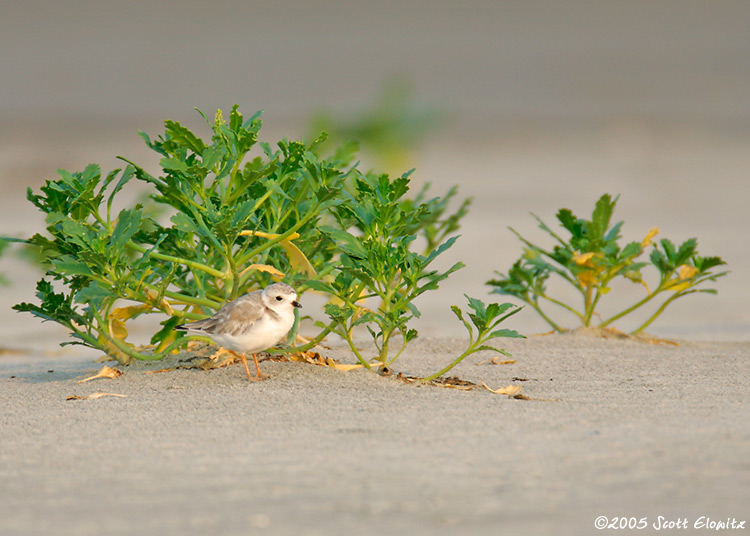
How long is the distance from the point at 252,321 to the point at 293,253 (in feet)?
1.28

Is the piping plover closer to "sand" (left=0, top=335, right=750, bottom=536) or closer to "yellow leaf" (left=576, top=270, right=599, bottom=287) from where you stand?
"sand" (left=0, top=335, right=750, bottom=536)

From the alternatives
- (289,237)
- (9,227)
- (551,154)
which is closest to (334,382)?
(289,237)

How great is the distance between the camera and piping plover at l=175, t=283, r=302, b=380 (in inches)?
137

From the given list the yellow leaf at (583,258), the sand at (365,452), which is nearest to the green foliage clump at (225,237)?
the sand at (365,452)

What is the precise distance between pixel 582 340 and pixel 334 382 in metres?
1.83

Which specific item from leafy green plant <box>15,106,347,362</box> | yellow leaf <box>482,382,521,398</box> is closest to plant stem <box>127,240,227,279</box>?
leafy green plant <box>15,106,347,362</box>

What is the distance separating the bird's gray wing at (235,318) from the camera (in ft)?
11.4

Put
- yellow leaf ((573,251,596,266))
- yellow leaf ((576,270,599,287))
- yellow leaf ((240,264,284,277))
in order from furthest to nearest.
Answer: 1. yellow leaf ((576,270,599,287))
2. yellow leaf ((573,251,596,266))
3. yellow leaf ((240,264,284,277))

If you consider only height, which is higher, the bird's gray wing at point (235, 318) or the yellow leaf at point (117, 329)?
the bird's gray wing at point (235, 318)

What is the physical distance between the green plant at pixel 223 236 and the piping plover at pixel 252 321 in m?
0.12

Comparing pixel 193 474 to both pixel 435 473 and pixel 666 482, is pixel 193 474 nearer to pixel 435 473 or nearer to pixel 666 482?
pixel 435 473

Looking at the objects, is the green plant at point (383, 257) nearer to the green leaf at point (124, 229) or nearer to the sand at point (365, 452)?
the sand at point (365, 452)

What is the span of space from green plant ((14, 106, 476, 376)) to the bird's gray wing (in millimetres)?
142

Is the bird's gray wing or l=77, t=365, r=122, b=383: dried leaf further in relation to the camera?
l=77, t=365, r=122, b=383: dried leaf
